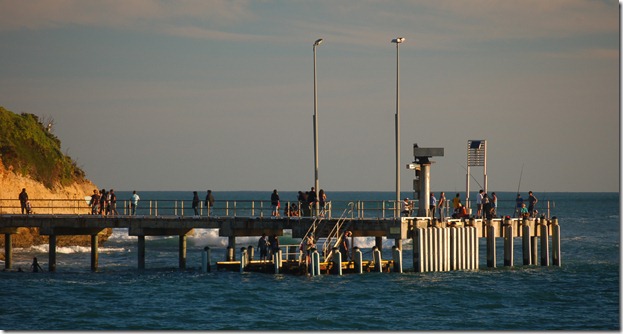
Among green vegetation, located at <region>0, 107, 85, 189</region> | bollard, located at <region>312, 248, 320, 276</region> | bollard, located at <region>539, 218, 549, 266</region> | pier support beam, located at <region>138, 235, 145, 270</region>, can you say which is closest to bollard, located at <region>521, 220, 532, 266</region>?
bollard, located at <region>539, 218, 549, 266</region>

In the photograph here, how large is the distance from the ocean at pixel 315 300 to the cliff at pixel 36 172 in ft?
79.4

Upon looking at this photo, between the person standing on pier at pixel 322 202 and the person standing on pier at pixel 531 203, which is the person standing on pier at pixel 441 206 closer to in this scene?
the person standing on pier at pixel 322 202

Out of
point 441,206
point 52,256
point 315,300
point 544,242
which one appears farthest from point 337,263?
point 52,256

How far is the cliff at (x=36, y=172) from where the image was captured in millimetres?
81188

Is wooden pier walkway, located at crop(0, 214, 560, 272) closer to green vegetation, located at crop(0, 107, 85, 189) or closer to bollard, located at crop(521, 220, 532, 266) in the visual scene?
bollard, located at crop(521, 220, 532, 266)

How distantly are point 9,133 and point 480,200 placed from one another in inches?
1606

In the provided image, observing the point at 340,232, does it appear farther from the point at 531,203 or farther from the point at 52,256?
the point at 52,256

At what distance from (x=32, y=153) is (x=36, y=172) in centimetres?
192

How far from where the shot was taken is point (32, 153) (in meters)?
86.8

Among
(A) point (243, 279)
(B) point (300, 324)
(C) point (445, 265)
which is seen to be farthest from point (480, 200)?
(B) point (300, 324)

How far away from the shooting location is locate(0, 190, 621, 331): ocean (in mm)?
41031

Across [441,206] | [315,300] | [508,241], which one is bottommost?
[315,300]

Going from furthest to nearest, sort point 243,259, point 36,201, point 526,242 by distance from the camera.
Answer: point 36,201
point 526,242
point 243,259

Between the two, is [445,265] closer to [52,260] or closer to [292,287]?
[292,287]
